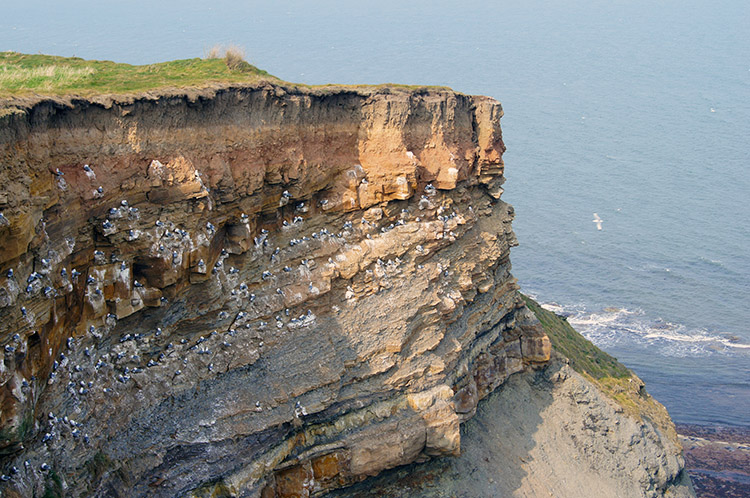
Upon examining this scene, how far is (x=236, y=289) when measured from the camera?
2681cm

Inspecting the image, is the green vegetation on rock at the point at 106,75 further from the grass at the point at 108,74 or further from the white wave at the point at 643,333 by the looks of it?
the white wave at the point at 643,333

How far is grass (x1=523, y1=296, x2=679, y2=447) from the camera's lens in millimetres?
44438

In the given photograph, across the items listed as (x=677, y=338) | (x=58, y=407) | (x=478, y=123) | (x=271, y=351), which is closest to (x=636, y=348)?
(x=677, y=338)

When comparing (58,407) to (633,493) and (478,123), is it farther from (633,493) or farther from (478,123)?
(633,493)

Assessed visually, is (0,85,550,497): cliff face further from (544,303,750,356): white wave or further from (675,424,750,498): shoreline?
(544,303,750,356): white wave

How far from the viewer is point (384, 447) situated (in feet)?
95.3

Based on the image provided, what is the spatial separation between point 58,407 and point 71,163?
21.8 feet

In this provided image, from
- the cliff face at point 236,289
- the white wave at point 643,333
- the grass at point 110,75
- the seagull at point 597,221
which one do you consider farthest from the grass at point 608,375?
the seagull at point 597,221

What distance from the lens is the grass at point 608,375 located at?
4444cm

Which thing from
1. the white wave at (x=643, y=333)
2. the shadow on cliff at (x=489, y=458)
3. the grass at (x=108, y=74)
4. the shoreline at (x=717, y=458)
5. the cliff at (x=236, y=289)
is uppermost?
the grass at (x=108, y=74)

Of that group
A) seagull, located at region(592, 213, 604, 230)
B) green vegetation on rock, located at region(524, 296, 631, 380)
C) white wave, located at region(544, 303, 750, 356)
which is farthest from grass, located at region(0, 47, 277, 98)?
seagull, located at region(592, 213, 604, 230)

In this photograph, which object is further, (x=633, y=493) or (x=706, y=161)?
(x=706, y=161)

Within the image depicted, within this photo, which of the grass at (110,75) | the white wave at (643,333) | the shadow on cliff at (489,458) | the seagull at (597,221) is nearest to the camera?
the grass at (110,75)

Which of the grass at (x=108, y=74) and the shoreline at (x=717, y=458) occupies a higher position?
the grass at (x=108, y=74)
